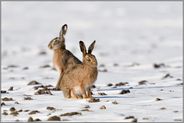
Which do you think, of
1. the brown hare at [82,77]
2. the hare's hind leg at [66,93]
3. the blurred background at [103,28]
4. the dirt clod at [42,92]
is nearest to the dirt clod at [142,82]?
the dirt clod at [42,92]

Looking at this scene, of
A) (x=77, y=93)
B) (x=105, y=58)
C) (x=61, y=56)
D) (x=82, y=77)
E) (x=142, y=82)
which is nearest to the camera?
(x=82, y=77)

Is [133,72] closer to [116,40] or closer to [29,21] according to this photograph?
[116,40]

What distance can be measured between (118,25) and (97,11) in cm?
886

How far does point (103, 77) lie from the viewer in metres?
14.9

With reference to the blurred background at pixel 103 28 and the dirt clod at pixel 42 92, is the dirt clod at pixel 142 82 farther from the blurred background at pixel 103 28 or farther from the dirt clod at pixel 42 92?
the blurred background at pixel 103 28

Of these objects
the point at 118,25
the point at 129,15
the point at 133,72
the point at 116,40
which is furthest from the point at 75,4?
the point at 133,72

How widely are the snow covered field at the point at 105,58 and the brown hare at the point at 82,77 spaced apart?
0.75 feet

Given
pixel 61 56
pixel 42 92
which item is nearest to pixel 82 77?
pixel 42 92

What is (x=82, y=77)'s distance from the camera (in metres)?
10.6

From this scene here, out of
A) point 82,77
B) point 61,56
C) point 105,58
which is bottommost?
point 82,77

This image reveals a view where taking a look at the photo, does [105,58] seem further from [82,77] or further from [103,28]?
[103,28]

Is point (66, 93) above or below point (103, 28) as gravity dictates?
below

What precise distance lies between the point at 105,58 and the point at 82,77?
1317 centimetres

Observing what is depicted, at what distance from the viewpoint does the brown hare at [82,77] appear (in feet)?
34.4
